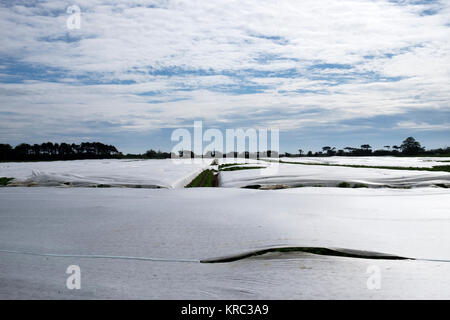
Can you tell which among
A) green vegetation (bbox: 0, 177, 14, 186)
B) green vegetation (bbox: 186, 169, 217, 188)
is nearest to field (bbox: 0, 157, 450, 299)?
green vegetation (bbox: 186, 169, 217, 188)

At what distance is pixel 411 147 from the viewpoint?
137 feet

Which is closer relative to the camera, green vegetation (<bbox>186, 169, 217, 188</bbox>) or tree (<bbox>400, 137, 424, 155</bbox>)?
green vegetation (<bbox>186, 169, 217, 188</bbox>)

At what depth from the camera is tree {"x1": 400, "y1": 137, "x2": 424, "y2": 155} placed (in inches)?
1624

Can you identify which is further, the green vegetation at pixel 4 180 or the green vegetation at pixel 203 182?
the green vegetation at pixel 203 182

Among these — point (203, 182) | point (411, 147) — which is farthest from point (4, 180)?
point (411, 147)

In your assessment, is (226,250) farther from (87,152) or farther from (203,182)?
(87,152)

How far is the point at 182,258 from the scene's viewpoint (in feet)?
9.20

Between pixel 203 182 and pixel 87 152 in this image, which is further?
pixel 87 152

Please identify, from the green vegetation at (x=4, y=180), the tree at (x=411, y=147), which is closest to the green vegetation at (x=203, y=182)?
the green vegetation at (x=4, y=180)

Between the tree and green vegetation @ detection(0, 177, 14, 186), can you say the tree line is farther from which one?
green vegetation @ detection(0, 177, 14, 186)

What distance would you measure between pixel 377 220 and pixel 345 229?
0.77 m

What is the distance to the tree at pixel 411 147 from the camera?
135 feet

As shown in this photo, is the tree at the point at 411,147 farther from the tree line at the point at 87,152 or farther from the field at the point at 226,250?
the field at the point at 226,250

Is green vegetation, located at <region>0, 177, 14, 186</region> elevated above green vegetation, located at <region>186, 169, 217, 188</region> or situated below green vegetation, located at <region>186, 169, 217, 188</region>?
above
